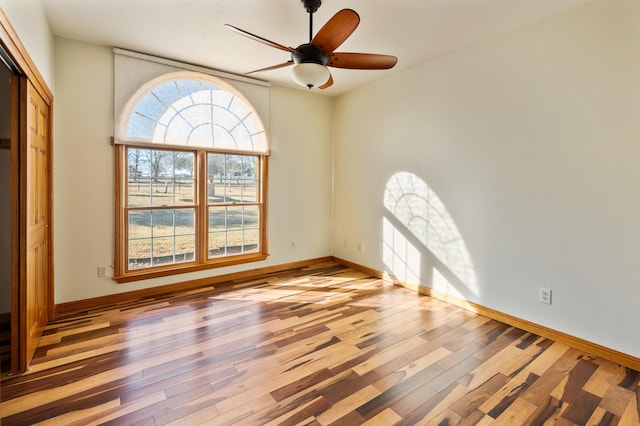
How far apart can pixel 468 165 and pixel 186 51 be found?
329 centimetres

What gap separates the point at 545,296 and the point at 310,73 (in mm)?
Result: 2765

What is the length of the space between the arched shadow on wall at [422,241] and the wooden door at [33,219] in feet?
11.9

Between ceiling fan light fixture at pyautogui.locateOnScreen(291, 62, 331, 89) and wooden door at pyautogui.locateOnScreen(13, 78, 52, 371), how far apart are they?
5.98 feet

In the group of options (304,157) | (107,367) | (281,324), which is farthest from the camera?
(304,157)

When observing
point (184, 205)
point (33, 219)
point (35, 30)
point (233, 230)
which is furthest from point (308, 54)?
point (233, 230)

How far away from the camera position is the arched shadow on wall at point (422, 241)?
343 cm

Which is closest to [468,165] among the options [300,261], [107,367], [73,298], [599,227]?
[599,227]

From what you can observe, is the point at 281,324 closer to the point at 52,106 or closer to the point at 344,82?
the point at 52,106

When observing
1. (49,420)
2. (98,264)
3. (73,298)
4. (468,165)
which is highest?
(468,165)

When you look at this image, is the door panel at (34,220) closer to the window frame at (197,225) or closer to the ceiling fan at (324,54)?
the window frame at (197,225)

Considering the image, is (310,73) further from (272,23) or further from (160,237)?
(160,237)

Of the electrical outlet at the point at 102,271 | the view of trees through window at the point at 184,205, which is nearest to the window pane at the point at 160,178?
the view of trees through window at the point at 184,205

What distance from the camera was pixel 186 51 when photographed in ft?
11.2

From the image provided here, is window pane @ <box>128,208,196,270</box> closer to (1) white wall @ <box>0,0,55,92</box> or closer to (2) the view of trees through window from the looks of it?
(2) the view of trees through window
